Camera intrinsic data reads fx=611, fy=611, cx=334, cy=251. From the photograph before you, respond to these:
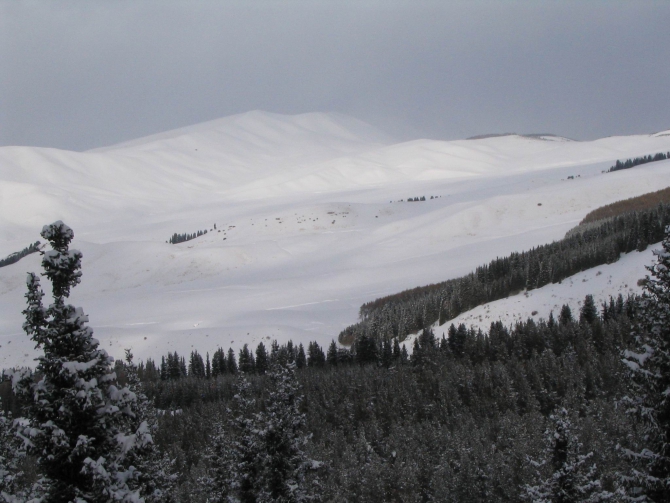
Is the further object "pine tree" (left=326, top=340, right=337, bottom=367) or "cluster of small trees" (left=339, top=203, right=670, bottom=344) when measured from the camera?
"cluster of small trees" (left=339, top=203, right=670, bottom=344)

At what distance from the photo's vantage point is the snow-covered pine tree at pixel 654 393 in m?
15.8

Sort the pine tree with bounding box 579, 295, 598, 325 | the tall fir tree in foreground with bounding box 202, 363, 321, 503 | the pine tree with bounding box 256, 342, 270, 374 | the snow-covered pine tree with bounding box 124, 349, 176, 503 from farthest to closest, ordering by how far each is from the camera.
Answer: the pine tree with bounding box 256, 342, 270, 374
the pine tree with bounding box 579, 295, 598, 325
the tall fir tree in foreground with bounding box 202, 363, 321, 503
the snow-covered pine tree with bounding box 124, 349, 176, 503

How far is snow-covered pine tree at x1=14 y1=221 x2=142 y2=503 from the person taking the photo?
12.8 meters

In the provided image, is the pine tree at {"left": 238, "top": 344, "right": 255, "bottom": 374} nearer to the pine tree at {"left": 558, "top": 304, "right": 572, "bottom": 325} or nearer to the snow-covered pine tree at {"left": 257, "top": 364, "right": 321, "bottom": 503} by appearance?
the pine tree at {"left": 558, "top": 304, "right": 572, "bottom": 325}

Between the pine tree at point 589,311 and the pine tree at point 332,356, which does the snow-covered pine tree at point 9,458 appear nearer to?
the pine tree at point 332,356

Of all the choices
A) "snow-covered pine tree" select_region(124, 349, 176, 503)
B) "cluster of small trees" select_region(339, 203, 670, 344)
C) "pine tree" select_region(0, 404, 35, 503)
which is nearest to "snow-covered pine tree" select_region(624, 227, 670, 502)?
"snow-covered pine tree" select_region(124, 349, 176, 503)

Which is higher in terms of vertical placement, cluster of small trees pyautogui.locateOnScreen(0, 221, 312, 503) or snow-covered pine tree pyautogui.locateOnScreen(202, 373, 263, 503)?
cluster of small trees pyautogui.locateOnScreen(0, 221, 312, 503)

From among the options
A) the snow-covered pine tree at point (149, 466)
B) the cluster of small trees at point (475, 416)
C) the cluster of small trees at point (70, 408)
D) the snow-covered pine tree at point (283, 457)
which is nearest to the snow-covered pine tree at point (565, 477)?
the cluster of small trees at point (475, 416)

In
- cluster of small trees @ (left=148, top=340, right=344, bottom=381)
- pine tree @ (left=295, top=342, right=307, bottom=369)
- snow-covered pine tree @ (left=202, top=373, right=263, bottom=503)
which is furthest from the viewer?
cluster of small trees @ (left=148, top=340, right=344, bottom=381)

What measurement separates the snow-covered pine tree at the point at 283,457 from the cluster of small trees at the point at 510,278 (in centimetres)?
7910

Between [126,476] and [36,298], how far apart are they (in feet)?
14.1

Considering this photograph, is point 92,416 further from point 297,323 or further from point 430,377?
point 297,323

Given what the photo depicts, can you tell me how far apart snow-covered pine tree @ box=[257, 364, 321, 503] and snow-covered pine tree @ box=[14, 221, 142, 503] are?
9819mm

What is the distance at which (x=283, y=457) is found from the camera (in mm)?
22734
